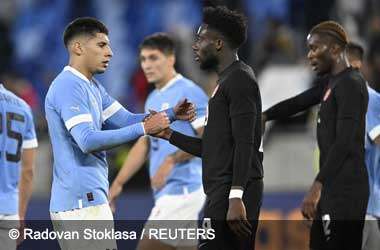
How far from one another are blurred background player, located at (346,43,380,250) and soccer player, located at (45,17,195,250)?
1.87 metres

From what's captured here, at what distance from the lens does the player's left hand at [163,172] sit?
29.1 feet

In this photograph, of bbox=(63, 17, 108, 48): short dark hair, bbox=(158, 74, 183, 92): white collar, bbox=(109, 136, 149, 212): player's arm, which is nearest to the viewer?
bbox=(63, 17, 108, 48): short dark hair

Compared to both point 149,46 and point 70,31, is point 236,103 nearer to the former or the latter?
point 70,31

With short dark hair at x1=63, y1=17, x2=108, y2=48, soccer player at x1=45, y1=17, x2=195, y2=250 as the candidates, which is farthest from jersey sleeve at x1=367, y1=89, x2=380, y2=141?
short dark hair at x1=63, y1=17, x2=108, y2=48

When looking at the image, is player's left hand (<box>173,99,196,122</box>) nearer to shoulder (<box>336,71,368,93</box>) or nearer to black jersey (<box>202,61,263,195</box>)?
black jersey (<box>202,61,263,195</box>)

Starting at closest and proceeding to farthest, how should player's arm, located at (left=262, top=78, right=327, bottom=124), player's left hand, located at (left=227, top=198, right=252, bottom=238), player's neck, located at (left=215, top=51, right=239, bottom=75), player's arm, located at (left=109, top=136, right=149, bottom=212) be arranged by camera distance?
player's left hand, located at (left=227, top=198, right=252, bottom=238) → player's neck, located at (left=215, top=51, right=239, bottom=75) → player's arm, located at (left=262, top=78, right=327, bottom=124) → player's arm, located at (left=109, top=136, right=149, bottom=212)

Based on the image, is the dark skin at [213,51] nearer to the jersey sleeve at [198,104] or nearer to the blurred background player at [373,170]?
the blurred background player at [373,170]

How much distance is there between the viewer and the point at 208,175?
22.0 ft

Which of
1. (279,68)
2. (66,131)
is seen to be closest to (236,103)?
(66,131)

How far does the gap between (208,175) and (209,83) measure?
779 centimetres

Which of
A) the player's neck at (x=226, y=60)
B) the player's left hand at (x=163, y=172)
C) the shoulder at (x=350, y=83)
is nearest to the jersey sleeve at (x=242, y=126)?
the player's neck at (x=226, y=60)

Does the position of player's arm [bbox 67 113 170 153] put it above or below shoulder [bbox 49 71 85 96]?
below

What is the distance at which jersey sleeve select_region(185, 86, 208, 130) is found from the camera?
904 cm

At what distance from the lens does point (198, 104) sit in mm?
9102
